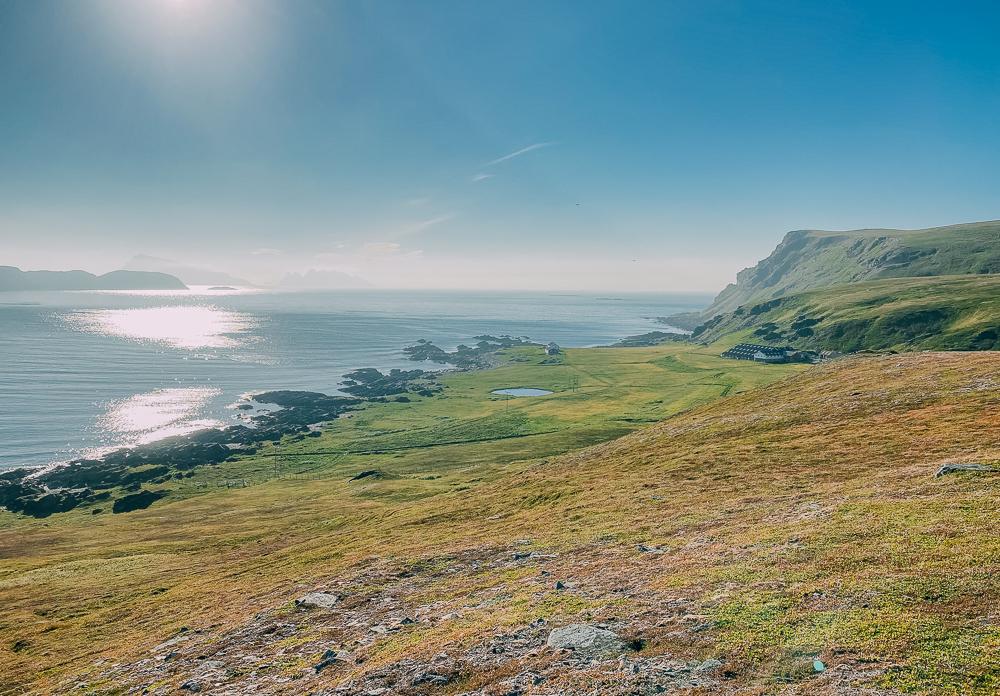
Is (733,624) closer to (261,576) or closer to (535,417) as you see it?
(261,576)

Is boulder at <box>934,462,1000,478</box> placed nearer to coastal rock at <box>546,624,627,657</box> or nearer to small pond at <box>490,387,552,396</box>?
coastal rock at <box>546,624,627,657</box>

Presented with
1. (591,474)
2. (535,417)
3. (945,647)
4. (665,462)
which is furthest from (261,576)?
(535,417)

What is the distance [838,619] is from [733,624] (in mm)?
3103

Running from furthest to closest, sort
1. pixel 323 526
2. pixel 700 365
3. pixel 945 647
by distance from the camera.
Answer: pixel 700 365
pixel 323 526
pixel 945 647

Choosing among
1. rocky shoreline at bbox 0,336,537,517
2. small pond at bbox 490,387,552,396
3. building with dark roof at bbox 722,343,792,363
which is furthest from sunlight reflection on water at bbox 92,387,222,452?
building with dark roof at bbox 722,343,792,363

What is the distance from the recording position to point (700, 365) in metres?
188

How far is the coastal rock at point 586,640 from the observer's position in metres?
17.2

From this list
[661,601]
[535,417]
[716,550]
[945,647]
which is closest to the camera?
[945,647]

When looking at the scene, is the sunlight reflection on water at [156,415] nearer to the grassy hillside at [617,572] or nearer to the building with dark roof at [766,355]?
the grassy hillside at [617,572]

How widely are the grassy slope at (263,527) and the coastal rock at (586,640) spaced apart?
17.6m

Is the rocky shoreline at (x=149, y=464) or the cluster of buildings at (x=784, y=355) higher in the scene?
the cluster of buildings at (x=784, y=355)

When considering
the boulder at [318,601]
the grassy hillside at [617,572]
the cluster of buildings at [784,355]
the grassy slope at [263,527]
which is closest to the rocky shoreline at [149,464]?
the grassy slope at [263,527]

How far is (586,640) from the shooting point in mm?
17953

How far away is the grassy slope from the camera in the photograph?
3294 centimetres
